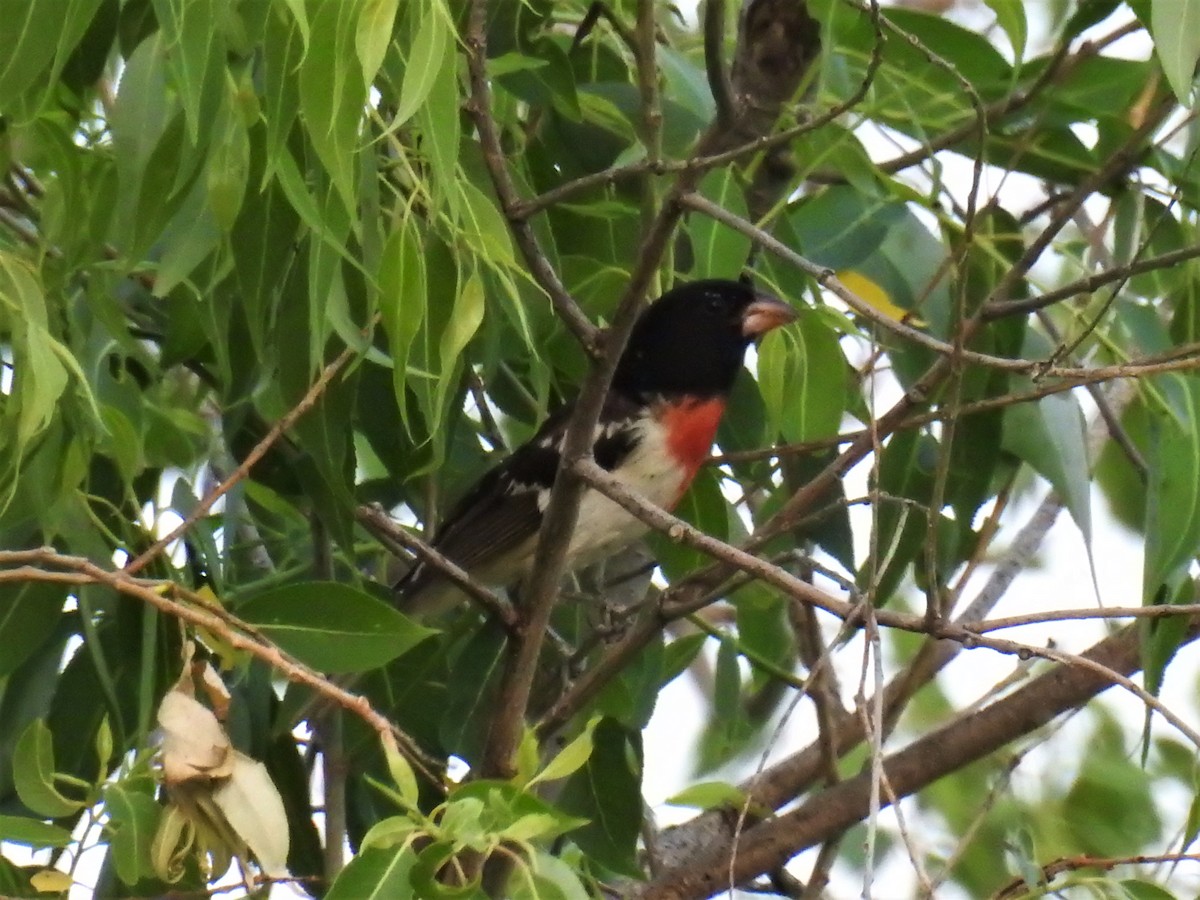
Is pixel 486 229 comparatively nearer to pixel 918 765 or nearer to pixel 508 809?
pixel 508 809

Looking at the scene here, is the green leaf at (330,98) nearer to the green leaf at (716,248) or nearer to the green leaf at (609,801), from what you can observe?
the green leaf at (716,248)

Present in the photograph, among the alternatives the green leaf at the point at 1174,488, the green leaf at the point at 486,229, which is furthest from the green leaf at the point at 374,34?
the green leaf at the point at 1174,488

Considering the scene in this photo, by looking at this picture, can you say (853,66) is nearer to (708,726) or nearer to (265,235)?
(265,235)

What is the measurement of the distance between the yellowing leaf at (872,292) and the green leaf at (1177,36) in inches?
45.9

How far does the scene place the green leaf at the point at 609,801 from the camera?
248cm

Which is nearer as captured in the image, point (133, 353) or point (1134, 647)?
point (133, 353)

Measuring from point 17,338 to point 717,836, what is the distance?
61.8 inches

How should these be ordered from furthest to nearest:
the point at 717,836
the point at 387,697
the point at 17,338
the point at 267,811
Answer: the point at 717,836
the point at 387,697
the point at 17,338
the point at 267,811

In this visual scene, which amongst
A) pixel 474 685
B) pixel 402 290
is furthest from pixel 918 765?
pixel 402 290

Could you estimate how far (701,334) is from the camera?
358cm

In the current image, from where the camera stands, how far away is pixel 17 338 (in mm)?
1661

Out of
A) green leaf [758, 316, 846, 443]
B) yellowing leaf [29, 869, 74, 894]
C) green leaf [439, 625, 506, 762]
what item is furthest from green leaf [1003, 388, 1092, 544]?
yellowing leaf [29, 869, 74, 894]

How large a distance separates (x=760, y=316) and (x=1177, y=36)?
2072mm

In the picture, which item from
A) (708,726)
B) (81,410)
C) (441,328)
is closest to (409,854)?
(441,328)
